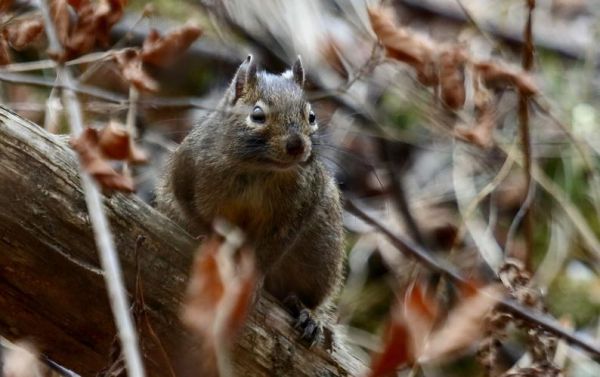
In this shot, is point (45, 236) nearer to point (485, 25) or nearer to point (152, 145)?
point (152, 145)

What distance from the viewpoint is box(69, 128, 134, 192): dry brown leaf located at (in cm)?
194

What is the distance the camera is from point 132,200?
2.60m

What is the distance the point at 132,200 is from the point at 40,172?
0.27 meters

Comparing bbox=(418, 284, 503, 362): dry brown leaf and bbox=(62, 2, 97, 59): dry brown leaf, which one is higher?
bbox=(62, 2, 97, 59): dry brown leaf

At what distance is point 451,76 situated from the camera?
289cm

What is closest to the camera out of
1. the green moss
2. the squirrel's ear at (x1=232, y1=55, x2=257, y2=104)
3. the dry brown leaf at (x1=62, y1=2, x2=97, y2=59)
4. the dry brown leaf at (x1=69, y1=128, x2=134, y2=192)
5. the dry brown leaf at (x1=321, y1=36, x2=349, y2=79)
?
the dry brown leaf at (x1=69, y1=128, x2=134, y2=192)

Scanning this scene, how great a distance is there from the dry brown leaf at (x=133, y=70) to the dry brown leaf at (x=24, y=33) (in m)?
0.25

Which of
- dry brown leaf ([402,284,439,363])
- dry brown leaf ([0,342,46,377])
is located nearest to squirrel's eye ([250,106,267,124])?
dry brown leaf ([0,342,46,377])

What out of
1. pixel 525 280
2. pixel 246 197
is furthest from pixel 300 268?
pixel 525 280

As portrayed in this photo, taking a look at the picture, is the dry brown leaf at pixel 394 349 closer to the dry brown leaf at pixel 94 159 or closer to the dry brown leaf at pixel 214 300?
the dry brown leaf at pixel 214 300

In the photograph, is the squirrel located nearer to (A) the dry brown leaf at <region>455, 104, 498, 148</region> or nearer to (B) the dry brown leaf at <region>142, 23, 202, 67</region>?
(B) the dry brown leaf at <region>142, 23, 202, 67</region>

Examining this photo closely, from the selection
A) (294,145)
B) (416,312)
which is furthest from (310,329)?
(416,312)

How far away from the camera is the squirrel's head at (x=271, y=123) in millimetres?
2791

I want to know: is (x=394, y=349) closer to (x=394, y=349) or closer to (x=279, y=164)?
(x=394, y=349)
